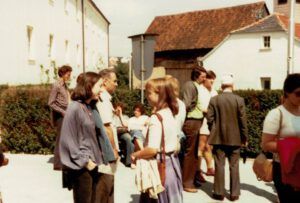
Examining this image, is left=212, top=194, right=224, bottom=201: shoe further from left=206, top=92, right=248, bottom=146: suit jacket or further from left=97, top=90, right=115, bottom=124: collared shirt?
left=97, top=90, right=115, bottom=124: collared shirt

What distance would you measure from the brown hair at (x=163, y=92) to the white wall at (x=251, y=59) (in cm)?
2908

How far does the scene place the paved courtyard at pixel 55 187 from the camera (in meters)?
7.30

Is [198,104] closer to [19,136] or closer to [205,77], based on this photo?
[205,77]

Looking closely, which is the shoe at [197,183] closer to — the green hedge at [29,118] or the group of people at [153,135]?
the group of people at [153,135]

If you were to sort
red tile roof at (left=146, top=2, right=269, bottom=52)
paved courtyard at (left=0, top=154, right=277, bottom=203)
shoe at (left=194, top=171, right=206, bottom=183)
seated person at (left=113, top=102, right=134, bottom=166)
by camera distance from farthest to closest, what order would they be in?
1. red tile roof at (left=146, top=2, right=269, bottom=52)
2. seated person at (left=113, top=102, right=134, bottom=166)
3. shoe at (left=194, top=171, right=206, bottom=183)
4. paved courtyard at (left=0, top=154, right=277, bottom=203)

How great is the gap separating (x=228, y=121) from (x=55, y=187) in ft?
11.3

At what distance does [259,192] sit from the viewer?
7785 mm

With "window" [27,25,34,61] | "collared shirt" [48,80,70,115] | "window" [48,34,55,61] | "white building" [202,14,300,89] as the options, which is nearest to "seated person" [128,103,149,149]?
"collared shirt" [48,80,70,115]

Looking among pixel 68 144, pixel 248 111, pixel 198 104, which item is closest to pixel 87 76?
pixel 68 144

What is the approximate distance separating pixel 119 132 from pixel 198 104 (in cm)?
312

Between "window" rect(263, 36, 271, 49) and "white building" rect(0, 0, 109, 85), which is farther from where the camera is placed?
"window" rect(263, 36, 271, 49)

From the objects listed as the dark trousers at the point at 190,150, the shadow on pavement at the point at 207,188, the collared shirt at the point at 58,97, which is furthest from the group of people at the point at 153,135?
the collared shirt at the point at 58,97

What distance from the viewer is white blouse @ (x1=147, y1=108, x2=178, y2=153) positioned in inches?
174

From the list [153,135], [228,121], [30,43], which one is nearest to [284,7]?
[30,43]
